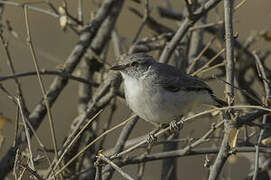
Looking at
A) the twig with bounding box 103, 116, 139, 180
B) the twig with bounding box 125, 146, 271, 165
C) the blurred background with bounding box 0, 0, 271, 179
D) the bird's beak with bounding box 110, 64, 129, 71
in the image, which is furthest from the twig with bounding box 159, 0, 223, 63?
the blurred background with bounding box 0, 0, 271, 179

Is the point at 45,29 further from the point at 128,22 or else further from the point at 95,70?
the point at 95,70

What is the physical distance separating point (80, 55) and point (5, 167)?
1.32 metres

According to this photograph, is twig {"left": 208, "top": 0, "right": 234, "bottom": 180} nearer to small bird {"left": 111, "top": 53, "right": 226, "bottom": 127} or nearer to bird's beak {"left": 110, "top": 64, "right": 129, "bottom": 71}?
small bird {"left": 111, "top": 53, "right": 226, "bottom": 127}

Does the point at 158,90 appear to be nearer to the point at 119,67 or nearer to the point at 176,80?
the point at 176,80

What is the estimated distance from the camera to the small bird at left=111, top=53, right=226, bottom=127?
4.27 metres

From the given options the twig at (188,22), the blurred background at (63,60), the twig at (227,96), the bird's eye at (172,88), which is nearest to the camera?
the twig at (227,96)

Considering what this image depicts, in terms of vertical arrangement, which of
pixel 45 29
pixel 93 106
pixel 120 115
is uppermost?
pixel 45 29

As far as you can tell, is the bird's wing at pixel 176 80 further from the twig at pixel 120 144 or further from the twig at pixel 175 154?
the twig at pixel 175 154

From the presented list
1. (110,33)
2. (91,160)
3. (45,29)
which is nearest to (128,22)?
(45,29)

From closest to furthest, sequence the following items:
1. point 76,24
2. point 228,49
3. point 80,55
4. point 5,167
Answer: point 228,49, point 5,167, point 80,55, point 76,24

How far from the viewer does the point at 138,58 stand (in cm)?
465

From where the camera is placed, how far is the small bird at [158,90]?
427 centimetres

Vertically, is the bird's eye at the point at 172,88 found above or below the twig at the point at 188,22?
below

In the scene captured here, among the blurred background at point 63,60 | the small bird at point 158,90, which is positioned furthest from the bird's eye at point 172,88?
the blurred background at point 63,60
